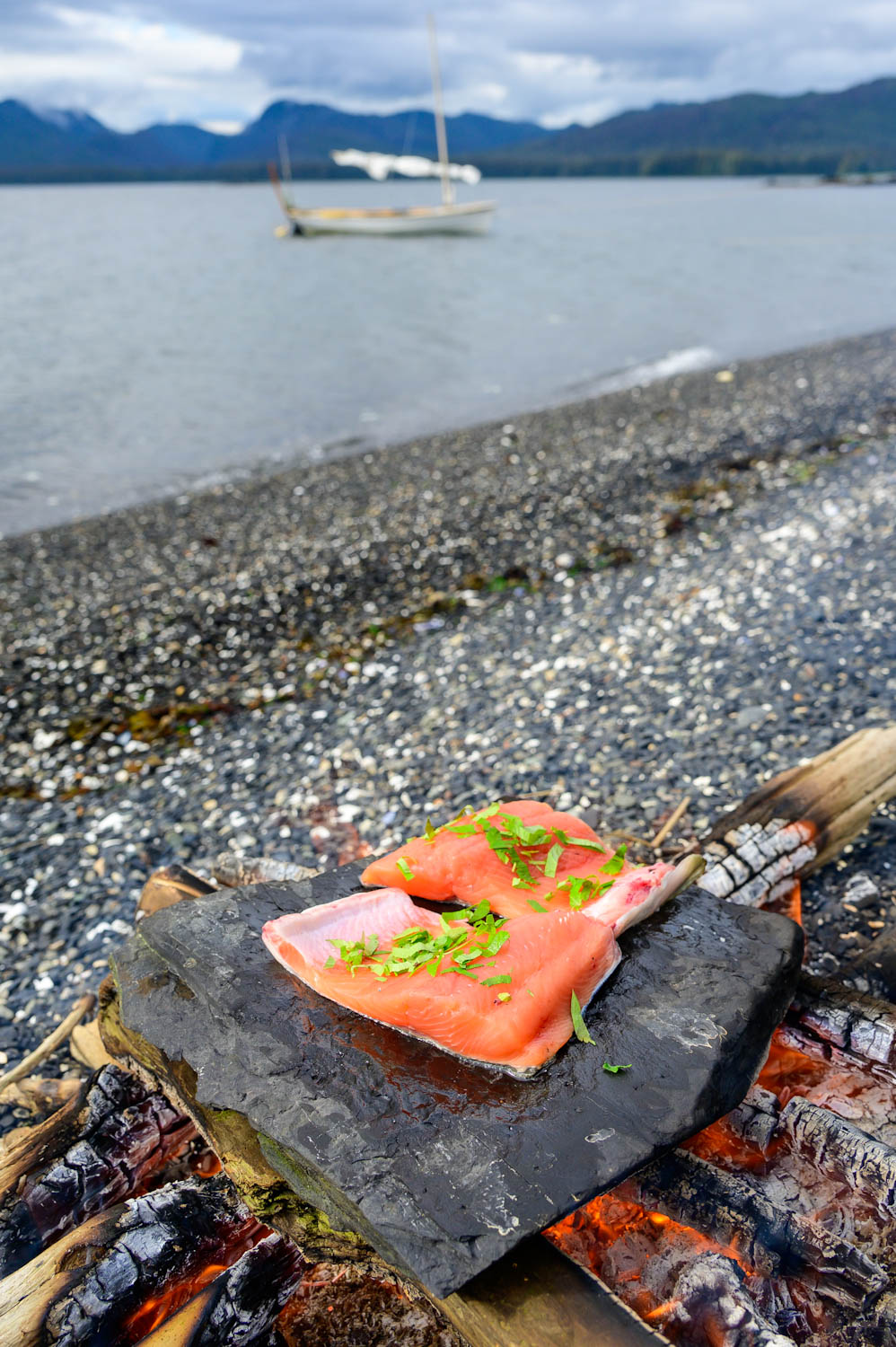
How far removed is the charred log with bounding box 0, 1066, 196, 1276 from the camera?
11.5 feet

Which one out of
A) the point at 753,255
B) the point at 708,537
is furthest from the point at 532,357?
the point at 753,255

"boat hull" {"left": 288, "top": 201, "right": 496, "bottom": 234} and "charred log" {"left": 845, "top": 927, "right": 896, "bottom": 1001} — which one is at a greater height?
"boat hull" {"left": 288, "top": 201, "right": 496, "bottom": 234}

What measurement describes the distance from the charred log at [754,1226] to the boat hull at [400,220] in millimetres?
81488

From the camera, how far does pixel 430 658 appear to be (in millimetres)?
9266

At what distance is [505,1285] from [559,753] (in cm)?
466

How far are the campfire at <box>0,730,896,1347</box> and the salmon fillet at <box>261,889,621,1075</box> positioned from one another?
60 cm

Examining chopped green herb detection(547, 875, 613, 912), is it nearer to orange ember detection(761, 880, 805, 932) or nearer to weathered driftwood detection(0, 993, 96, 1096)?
orange ember detection(761, 880, 805, 932)

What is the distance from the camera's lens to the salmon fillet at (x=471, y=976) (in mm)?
3178

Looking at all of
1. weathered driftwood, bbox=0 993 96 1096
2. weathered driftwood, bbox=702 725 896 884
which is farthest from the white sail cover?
weathered driftwood, bbox=0 993 96 1096

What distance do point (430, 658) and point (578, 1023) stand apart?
6268 mm

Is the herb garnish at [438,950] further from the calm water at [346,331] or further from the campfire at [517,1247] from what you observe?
the calm water at [346,331]

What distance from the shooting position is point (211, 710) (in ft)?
28.9

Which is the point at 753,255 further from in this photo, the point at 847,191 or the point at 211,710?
the point at 847,191

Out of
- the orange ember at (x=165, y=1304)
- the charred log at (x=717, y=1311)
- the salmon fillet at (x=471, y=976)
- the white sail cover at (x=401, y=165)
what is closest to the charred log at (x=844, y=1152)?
the charred log at (x=717, y=1311)
